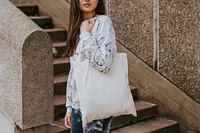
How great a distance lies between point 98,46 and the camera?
8.04ft

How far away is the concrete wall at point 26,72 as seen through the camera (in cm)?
354

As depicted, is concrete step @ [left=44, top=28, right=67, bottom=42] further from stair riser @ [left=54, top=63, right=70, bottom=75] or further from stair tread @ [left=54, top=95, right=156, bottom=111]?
stair tread @ [left=54, top=95, right=156, bottom=111]

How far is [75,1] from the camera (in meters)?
2.65

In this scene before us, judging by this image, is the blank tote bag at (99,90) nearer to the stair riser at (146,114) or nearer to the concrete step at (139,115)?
the concrete step at (139,115)

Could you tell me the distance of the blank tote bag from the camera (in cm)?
238

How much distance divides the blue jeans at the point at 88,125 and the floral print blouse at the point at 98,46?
7cm

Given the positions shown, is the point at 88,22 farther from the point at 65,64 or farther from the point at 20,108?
the point at 65,64

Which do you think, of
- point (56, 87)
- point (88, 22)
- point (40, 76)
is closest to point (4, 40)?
point (40, 76)

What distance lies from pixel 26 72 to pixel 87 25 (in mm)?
1176

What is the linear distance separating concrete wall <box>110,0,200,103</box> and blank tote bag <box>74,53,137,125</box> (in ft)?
7.86

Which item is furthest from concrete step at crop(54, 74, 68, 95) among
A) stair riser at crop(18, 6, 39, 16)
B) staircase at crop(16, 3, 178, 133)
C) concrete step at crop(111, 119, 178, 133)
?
stair riser at crop(18, 6, 39, 16)

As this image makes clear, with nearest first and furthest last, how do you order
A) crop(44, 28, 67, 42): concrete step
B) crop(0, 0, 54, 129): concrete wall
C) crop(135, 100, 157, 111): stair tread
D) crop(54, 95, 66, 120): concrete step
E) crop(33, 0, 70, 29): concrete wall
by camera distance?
crop(0, 0, 54, 129): concrete wall
crop(54, 95, 66, 120): concrete step
crop(135, 100, 157, 111): stair tread
crop(44, 28, 67, 42): concrete step
crop(33, 0, 70, 29): concrete wall

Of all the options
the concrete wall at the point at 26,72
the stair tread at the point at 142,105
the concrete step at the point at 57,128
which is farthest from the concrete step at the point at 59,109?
the stair tread at the point at 142,105

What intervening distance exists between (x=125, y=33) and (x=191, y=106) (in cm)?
138
